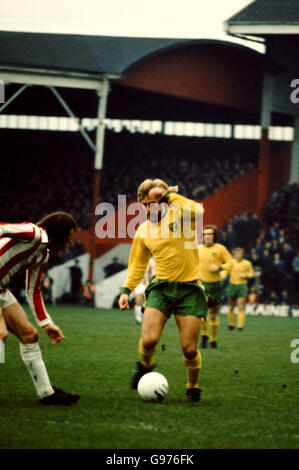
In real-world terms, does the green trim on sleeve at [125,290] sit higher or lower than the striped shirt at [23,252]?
lower

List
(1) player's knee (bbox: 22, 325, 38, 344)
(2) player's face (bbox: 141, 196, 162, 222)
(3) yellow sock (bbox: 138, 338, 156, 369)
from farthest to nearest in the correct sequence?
(3) yellow sock (bbox: 138, 338, 156, 369), (2) player's face (bbox: 141, 196, 162, 222), (1) player's knee (bbox: 22, 325, 38, 344)

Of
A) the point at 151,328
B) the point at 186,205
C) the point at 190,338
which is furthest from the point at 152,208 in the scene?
the point at 190,338

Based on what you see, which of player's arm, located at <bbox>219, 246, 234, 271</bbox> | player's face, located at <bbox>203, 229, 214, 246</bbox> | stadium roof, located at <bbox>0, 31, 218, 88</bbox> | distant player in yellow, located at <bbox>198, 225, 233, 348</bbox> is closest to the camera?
player's arm, located at <bbox>219, 246, 234, 271</bbox>

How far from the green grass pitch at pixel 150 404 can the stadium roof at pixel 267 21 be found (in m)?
18.5

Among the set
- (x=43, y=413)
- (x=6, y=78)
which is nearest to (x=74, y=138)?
(x=6, y=78)

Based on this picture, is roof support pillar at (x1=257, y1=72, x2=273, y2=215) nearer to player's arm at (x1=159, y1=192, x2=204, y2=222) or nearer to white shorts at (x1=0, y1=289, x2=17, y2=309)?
player's arm at (x1=159, y1=192, x2=204, y2=222)

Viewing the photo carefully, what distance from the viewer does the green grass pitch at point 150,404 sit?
6.26m

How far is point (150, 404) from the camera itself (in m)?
8.09

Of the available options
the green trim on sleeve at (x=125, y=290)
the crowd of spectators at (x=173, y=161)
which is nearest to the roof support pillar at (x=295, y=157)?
the crowd of spectators at (x=173, y=161)

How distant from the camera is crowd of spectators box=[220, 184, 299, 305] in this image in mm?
28328

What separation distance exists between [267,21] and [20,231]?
84.7 ft

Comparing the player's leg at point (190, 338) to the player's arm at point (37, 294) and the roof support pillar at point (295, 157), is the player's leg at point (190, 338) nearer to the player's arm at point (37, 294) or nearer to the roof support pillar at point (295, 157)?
the player's arm at point (37, 294)

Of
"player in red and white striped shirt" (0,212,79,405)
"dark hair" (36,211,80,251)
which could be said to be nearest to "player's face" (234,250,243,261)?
"player in red and white striped shirt" (0,212,79,405)

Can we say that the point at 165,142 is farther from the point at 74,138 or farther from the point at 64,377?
the point at 64,377
